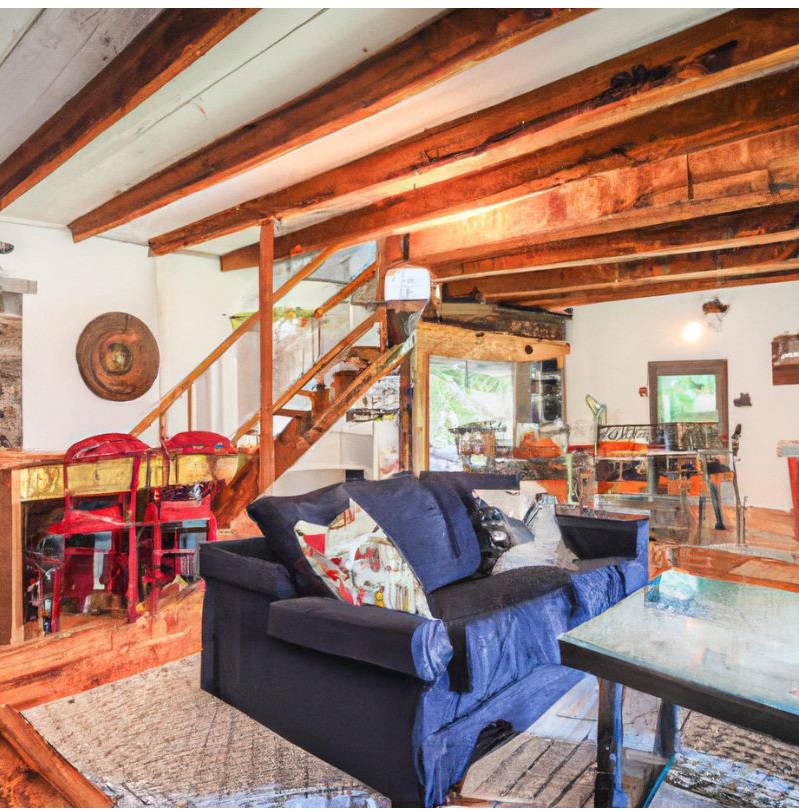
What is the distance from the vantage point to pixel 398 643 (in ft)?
5.61

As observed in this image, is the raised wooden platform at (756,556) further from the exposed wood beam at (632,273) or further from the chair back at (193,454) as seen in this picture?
the chair back at (193,454)

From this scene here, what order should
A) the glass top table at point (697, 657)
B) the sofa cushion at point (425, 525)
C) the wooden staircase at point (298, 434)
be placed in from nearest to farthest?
the glass top table at point (697, 657) → the sofa cushion at point (425, 525) → the wooden staircase at point (298, 434)

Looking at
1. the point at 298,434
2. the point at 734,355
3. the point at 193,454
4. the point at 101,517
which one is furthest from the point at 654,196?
the point at 101,517

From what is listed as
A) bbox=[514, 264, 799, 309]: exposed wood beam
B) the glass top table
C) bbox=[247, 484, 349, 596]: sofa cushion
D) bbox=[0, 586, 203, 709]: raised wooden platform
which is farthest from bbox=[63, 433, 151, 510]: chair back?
bbox=[514, 264, 799, 309]: exposed wood beam

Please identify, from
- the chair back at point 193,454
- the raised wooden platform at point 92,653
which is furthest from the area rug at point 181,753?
the chair back at point 193,454

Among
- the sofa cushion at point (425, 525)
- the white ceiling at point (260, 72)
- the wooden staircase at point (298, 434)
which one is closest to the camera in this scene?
the white ceiling at point (260, 72)

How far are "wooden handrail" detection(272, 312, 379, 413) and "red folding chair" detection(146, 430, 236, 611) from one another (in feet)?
2.41

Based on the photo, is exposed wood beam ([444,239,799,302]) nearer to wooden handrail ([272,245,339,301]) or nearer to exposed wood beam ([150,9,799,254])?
wooden handrail ([272,245,339,301])

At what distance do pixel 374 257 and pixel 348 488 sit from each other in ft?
8.85

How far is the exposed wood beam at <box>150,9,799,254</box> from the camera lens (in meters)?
2.03

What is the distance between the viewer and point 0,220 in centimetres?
411

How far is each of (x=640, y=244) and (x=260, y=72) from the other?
246 cm

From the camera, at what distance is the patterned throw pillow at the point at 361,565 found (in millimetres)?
2035

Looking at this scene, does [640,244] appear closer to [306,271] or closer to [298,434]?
[306,271]
